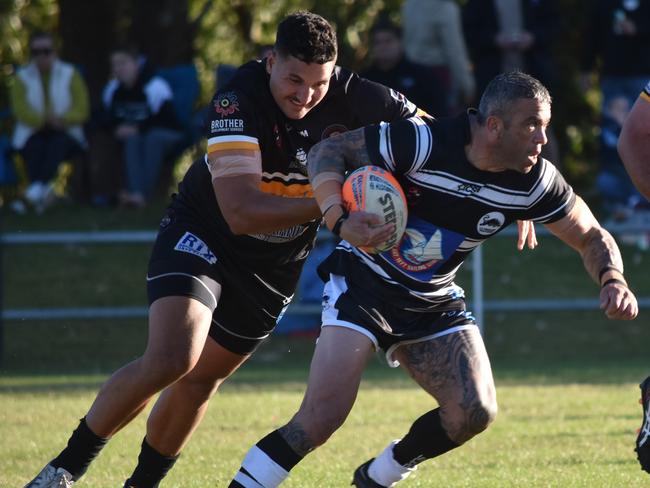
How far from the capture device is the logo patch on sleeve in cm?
568

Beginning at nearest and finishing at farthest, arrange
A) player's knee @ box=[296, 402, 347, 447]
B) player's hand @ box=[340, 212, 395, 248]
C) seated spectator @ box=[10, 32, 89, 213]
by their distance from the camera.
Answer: player's hand @ box=[340, 212, 395, 248], player's knee @ box=[296, 402, 347, 447], seated spectator @ box=[10, 32, 89, 213]

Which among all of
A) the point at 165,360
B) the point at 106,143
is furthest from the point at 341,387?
the point at 106,143

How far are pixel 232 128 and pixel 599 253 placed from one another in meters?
1.65

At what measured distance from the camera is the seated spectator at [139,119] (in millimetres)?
14508

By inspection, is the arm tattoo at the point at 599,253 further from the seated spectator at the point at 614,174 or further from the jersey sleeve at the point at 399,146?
the seated spectator at the point at 614,174

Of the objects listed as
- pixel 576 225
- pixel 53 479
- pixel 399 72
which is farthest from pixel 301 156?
pixel 399 72

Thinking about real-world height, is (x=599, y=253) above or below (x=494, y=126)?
below

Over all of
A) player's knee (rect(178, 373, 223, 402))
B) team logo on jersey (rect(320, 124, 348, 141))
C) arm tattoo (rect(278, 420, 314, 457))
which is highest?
team logo on jersey (rect(320, 124, 348, 141))

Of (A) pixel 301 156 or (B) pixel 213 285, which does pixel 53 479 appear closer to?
(B) pixel 213 285

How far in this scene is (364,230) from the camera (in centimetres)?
487

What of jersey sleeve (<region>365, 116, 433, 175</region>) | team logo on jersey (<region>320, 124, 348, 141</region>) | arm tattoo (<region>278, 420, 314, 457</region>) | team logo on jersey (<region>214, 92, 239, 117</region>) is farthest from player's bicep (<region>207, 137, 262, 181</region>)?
arm tattoo (<region>278, 420, 314, 457</region>)

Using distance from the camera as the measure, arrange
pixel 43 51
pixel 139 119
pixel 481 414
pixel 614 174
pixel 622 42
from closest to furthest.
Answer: pixel 481 414 → pixel 622 42 → pixel 614 174 → pixel 43 51 → pixel 139 119

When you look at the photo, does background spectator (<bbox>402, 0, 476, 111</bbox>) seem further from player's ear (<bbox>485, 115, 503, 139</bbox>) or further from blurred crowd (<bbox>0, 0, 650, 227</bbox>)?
player's ear (<bbox>485, 115, 503, 139</bbox>)

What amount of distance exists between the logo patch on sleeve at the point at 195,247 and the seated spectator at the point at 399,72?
7292mm
